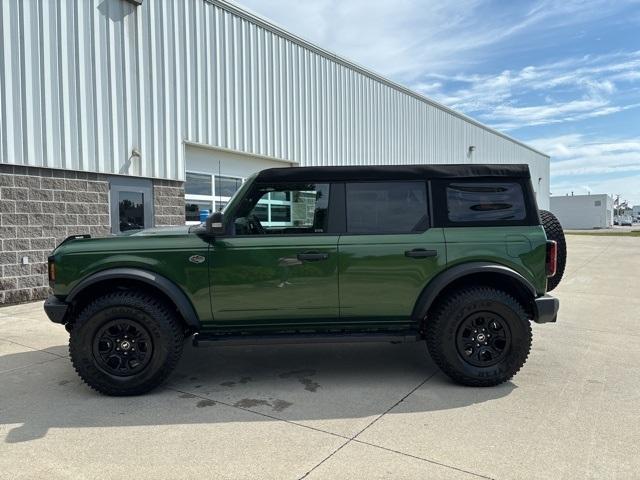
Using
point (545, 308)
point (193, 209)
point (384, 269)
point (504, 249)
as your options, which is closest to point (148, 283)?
point (384, 269)

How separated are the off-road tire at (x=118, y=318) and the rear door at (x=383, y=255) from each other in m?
1.49

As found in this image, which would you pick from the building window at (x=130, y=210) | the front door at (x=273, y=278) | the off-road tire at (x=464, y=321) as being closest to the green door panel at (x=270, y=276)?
the front door at (x=273, y=278)

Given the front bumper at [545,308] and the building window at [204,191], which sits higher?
the building window at [204,191]

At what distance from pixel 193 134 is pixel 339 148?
571 cm

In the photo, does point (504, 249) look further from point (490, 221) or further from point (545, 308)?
point (545, 308)

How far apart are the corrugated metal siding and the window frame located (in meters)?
6.67

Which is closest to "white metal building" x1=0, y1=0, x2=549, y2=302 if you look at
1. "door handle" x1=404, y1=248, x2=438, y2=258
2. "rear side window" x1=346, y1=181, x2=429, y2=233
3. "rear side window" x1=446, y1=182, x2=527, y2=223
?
"rear side window" x1=346, y1=181, x2=429, y2=233

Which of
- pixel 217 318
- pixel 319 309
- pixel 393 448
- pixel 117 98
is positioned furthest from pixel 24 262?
pixel 393 448

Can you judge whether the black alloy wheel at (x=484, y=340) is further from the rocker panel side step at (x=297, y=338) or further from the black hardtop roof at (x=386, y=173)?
the black hardtop roof at (x=386, y=173)

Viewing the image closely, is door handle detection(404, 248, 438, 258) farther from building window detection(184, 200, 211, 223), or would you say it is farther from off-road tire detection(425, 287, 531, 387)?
building window detection(184, 200, 211, 223)

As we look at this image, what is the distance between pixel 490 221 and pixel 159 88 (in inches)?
302

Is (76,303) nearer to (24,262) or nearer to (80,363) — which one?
(80,363)

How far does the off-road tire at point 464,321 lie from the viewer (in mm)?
3885

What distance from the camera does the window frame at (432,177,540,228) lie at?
4008mm
